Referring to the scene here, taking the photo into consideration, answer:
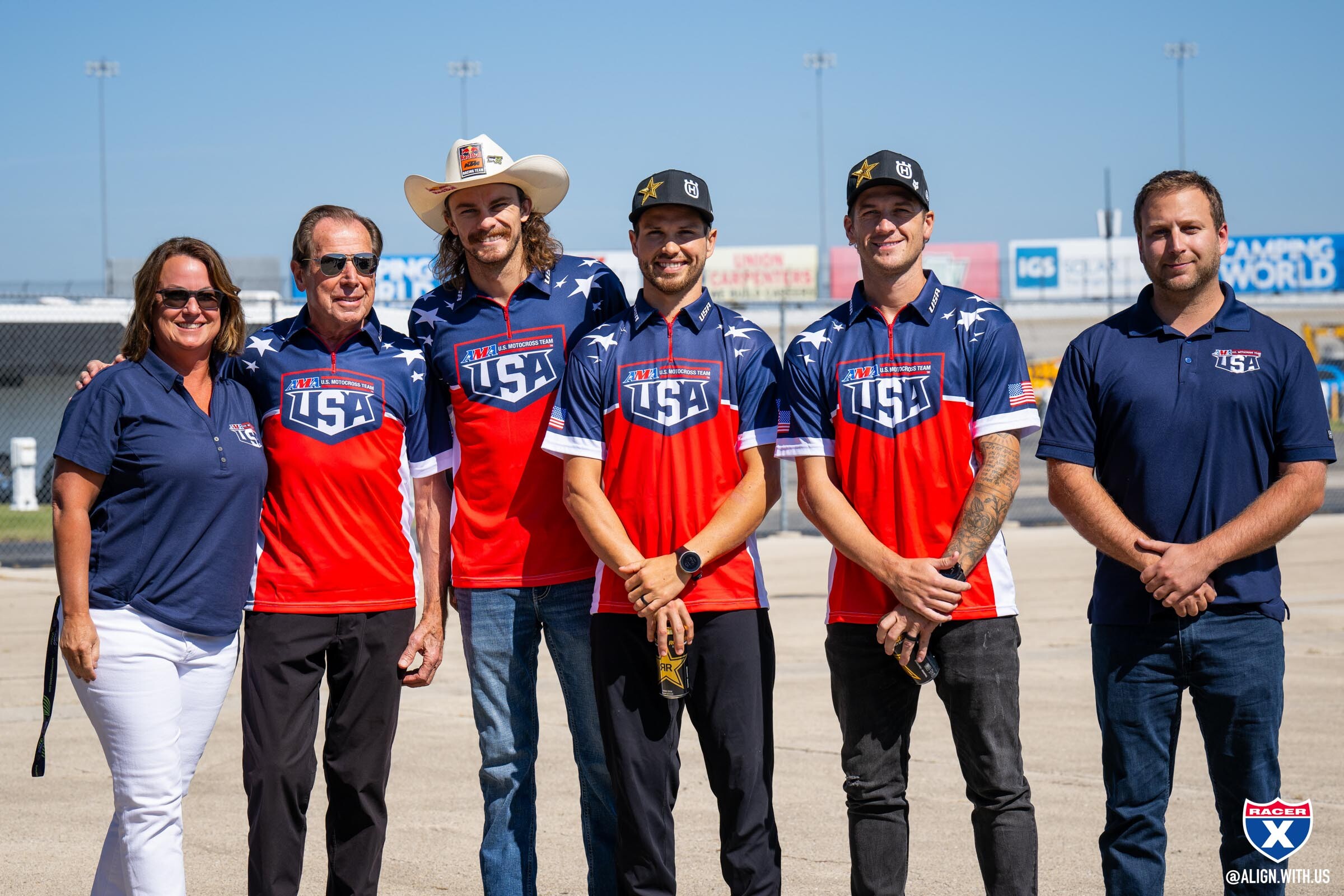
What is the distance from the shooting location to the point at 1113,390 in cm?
404

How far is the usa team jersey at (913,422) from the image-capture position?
4.03 meters

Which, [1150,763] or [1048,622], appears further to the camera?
[1048,622]

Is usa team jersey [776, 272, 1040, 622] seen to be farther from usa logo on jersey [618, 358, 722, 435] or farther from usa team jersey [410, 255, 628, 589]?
usa team jersey [410, 255, 628, 589]

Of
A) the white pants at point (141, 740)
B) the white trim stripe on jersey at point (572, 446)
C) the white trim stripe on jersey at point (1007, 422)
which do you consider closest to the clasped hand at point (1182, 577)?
the white trim stripe on jersey at point (1007, 422)

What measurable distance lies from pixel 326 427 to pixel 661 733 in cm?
146

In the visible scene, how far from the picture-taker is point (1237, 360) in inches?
156

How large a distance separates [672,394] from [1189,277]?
64.3 inches

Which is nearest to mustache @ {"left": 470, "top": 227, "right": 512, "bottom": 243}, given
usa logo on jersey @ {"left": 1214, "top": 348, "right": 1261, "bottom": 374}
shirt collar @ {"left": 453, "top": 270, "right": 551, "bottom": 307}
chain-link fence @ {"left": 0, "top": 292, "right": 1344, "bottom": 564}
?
shirt collar @ {"left": 453, "top": 270, "right": 551, "bottom": 307}

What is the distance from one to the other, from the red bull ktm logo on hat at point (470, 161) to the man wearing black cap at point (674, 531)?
64 cm

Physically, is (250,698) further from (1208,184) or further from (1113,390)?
(1208,184)

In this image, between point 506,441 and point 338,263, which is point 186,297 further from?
point 506,441

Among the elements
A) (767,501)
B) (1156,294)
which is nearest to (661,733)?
(767,501)

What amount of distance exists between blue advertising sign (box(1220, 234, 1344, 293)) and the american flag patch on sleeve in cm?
5189

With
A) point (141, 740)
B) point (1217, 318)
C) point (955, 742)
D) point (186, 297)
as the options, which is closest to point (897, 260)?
point (1217, 318)
